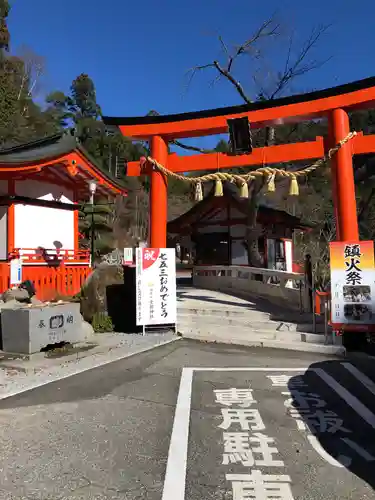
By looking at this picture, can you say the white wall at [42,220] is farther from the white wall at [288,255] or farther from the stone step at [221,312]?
the white wall at [288,255]

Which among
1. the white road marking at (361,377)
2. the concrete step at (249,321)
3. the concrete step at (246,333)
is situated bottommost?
the white road marking at (361,377)

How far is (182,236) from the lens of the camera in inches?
810

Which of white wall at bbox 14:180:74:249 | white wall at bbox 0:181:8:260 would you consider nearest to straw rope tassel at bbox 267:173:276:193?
white wall at bbox 14:180:74:249

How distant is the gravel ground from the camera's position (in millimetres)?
5457

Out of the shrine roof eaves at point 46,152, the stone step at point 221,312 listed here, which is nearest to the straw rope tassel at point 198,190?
the stone step at point 221,312

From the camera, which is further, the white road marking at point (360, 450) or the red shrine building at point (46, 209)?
the red shrine building at point (46, 209)

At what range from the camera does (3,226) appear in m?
11.7

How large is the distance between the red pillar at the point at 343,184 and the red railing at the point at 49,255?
26.0 feet

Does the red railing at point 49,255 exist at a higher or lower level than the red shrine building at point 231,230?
lower

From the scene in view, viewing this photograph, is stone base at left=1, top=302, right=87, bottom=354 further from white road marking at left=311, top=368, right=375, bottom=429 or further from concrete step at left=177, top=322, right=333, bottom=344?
white road marking at left=311, top=368, right=375, bottom=429

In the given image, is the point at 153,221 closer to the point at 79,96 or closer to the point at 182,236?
the point at 182,236

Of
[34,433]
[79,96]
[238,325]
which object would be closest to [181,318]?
[238,325]

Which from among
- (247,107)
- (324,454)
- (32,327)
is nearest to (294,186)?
(247,107)

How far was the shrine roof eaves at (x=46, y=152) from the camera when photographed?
36.0 ft
